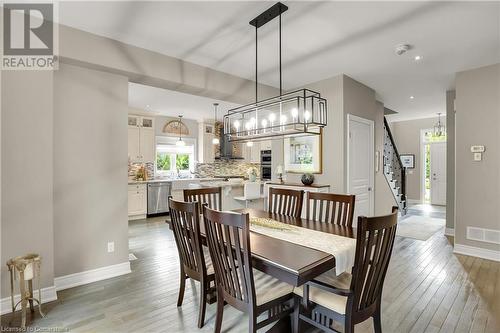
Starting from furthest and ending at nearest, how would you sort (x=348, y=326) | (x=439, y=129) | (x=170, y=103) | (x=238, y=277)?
(x=439, y=129)
(x=170, y=103)
(x=238, y=277)
(x=348, y=326)

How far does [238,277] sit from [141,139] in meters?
5.69

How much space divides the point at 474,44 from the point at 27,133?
195 inches

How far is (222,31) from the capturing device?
106 inches

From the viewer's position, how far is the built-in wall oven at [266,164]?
7.57 meters

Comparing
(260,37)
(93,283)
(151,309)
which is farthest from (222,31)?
(93,283)

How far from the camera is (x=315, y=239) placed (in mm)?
2020

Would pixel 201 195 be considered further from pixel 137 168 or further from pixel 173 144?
pixel 173 144

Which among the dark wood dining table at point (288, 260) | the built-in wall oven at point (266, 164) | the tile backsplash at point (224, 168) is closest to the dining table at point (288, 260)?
the dark wood dining table at point (288, 260)

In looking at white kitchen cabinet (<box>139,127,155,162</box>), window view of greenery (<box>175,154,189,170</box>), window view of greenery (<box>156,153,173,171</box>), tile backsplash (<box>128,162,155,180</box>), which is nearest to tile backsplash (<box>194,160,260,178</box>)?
window view of greenery (<box>175,154,189,170</box>)

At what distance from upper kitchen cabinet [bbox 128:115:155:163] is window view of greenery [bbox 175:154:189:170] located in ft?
3.30

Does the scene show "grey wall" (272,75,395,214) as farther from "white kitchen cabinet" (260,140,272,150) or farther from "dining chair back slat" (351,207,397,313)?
"white kitchen cabinet" (260,140,272,150)

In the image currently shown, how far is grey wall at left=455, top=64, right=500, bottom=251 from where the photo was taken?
3.65m

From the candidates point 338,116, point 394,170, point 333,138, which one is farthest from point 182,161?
point 394,170

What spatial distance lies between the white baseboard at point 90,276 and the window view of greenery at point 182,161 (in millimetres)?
4642
